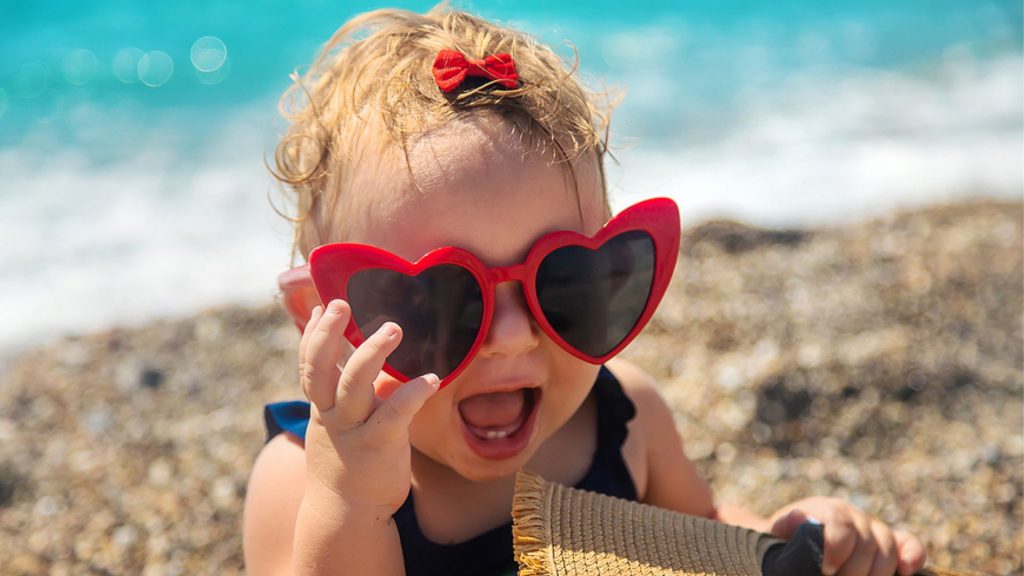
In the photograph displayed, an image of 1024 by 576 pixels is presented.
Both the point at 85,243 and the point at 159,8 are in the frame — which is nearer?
the point at 85,243

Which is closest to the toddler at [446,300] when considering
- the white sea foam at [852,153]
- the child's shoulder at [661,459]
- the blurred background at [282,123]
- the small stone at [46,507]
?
the child's shoulder at [661,459]

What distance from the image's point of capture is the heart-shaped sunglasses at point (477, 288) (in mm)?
1627

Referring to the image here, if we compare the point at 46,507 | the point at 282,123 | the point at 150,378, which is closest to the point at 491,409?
the point at 46,507

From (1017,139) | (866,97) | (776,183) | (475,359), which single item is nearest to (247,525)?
(475,359)

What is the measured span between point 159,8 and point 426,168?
1396 cm

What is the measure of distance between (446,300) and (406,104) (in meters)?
0.40

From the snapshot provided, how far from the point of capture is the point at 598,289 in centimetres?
179

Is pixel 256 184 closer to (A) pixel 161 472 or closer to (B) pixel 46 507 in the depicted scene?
(A) pixel 161 472

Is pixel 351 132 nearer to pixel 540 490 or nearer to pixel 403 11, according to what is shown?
pixel 403 11

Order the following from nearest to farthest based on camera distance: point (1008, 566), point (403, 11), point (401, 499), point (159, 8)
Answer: point (401, 499) < point (403, 11) < point (1008, 566) < point (159, 8)

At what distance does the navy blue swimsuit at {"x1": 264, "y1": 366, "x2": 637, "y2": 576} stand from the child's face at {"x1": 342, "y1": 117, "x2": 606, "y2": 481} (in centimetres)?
17

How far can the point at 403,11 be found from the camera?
229 cm

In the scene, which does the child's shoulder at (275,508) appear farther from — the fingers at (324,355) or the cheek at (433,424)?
the fingers at (324,355)

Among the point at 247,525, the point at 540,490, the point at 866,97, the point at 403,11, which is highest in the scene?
the point at 866,97
